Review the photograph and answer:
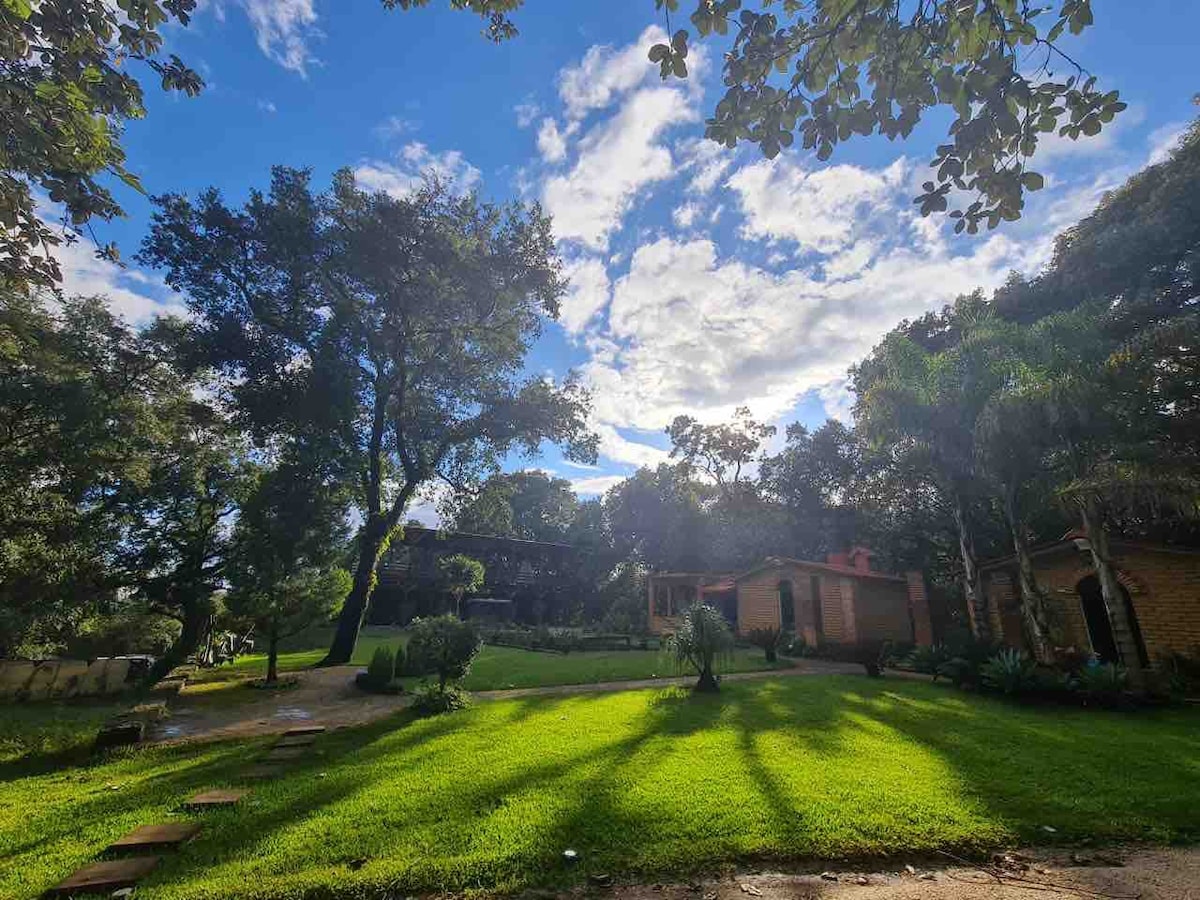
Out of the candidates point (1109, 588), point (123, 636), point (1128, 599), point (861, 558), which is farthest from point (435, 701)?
point (861, 558)

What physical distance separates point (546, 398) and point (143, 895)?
19140 millimetres

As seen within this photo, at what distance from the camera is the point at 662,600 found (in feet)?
114

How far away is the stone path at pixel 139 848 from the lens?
392 centimetres

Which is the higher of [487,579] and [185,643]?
[487,579]

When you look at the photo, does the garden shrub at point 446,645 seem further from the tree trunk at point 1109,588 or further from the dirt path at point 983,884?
the tree trunk at point 1109,588

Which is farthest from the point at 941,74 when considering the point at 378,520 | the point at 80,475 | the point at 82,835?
the point at 80,475

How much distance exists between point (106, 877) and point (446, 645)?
7132mm

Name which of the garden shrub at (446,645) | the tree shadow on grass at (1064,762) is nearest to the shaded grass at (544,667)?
the garden shrub at (446,645)

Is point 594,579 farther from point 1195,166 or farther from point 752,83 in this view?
point 752,83

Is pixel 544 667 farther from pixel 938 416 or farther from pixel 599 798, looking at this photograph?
pixel 938 416

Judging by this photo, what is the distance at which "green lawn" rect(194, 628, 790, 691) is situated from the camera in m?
14.8

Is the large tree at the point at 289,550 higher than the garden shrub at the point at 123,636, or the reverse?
the large tree at the point at 289,550

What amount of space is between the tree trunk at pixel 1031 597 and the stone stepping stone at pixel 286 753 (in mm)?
16024

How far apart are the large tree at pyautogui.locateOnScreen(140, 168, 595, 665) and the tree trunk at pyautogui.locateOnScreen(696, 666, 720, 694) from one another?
12.6 meters
